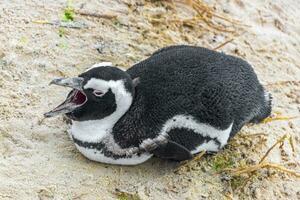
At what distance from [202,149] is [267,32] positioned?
1716mm

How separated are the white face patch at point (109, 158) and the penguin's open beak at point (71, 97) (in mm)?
233

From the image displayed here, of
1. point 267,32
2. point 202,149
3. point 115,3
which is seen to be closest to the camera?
point 202,149

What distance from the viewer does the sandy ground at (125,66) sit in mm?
3189

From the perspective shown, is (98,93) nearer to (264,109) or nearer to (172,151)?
(172,151)

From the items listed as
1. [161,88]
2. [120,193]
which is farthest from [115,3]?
[120,193]

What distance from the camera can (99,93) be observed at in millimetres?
3125

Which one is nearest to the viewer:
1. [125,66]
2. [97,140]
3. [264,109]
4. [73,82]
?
[73,82]

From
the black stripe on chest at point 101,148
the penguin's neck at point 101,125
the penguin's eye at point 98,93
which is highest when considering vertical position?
the penguin's eye at point 98,93

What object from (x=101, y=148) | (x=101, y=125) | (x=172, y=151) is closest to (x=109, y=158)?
(x=101, y=148)

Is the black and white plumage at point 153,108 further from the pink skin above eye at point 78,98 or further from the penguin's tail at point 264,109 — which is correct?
the penguin's tail at point 264,109

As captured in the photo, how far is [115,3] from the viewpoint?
4445 mm

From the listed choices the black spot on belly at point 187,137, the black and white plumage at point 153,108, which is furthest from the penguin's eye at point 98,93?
the black spot on belly at point 187,137

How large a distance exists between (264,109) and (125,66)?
90 centimetres

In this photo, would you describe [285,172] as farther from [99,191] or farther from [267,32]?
[267,32]
